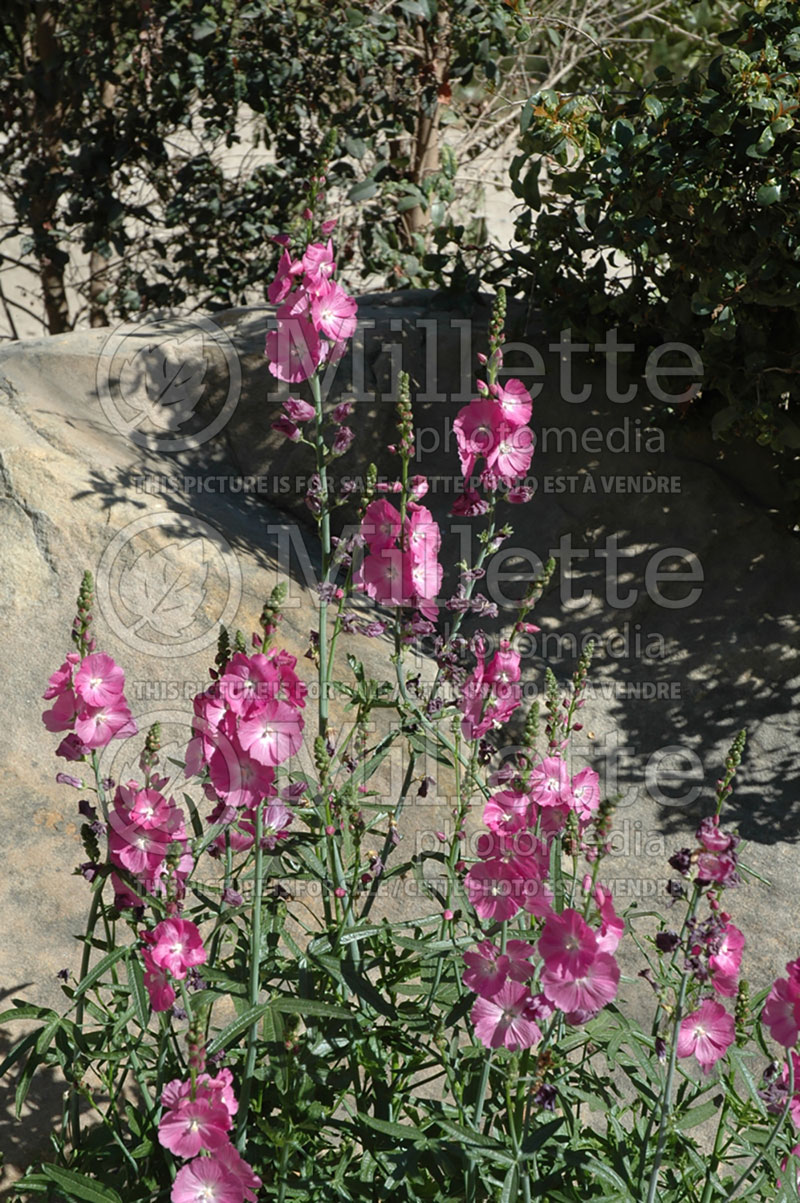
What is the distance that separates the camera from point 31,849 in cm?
321

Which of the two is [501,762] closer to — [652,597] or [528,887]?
[652,597]

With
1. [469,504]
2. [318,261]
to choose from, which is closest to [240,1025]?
[469,504]

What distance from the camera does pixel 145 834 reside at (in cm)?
213

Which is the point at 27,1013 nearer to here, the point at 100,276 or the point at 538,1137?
the point at 538,1137

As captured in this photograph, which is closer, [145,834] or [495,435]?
[145,834]

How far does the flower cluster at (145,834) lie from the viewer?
2.12m

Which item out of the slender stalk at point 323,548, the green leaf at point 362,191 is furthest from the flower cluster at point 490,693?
the green leaf at point 362,191

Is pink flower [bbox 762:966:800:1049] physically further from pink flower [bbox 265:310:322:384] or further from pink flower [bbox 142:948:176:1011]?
pink flower [bbox 265:310:322:384]

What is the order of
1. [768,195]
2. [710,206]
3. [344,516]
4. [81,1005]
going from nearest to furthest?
[81,1005]
[768,195]
[710,206]
[344,516]

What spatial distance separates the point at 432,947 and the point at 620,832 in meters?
1.75

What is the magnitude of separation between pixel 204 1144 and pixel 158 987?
306 millimetres

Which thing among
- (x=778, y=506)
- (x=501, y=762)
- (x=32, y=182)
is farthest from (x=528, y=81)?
(x=501, y=762)

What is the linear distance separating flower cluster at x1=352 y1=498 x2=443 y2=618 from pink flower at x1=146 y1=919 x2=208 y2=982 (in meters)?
0.73

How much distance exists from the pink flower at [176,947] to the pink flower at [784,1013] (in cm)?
94
